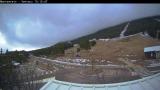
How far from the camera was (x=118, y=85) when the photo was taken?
2861 millimetres

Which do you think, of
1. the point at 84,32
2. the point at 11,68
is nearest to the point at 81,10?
the point at 84,32

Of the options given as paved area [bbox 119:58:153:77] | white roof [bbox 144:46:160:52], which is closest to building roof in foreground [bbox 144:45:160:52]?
white roof [bbox 144:46:160:52]

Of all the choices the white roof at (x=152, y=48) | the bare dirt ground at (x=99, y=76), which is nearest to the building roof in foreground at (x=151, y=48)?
the white roof at (x=152, y=48)

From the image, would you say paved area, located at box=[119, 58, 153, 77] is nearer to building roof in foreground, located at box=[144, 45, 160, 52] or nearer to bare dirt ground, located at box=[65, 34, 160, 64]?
bare dirt ground, located at box=[65, 34, 160, 64]

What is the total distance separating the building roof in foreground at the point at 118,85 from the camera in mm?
2854

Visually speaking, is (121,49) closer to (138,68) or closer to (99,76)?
(138,68)

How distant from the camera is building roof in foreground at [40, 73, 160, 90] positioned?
112 inches

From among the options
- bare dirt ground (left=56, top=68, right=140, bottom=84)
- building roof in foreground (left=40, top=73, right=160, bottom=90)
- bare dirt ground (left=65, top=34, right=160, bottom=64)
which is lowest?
building roof in foreground (left=40, top=73, right=160, bottom=90)

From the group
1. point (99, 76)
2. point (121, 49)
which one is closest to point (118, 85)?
point (99, 76)

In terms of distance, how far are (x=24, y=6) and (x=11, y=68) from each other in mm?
677

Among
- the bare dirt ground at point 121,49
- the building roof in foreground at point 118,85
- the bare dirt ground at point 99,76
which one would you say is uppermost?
the bare dirt ground at point 121,49

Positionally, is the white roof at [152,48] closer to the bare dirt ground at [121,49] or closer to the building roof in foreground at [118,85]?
the bare dirt ground at [121,49]

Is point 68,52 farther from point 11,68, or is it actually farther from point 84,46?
point 11,68

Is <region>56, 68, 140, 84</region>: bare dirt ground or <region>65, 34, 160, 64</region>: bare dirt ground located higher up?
<region>65, 34, 160, 64</region>: bare dirt ground
